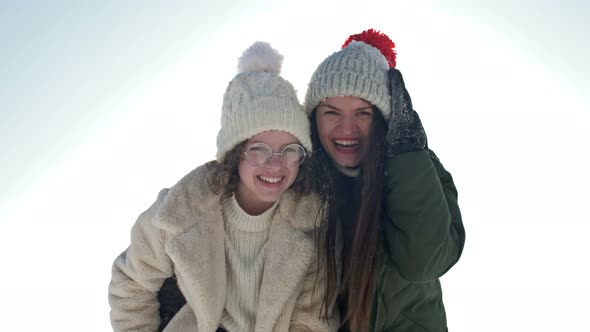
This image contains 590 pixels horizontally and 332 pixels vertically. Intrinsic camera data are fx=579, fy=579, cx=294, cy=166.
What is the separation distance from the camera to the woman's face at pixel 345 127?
3152 millimetres

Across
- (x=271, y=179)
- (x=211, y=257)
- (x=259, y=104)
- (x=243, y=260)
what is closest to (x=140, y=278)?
(x=211, y=257)

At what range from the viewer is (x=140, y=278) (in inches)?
126

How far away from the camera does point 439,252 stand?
2762mm

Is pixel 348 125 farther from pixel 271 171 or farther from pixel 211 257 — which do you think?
pixel 211 257

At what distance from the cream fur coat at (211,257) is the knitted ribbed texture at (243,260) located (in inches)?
2.8

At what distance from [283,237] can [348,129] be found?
0.68 metres

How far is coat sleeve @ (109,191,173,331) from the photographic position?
10.4ft

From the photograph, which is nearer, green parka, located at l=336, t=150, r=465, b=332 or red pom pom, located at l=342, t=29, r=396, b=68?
green parka, located at l=336, t=150, r=465, b=332

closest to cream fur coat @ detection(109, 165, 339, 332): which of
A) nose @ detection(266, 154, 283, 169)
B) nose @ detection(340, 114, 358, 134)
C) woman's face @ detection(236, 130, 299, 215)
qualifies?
woman's face @ detection(236, 130, 299, 215)

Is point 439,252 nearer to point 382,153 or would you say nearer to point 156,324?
point 382,153

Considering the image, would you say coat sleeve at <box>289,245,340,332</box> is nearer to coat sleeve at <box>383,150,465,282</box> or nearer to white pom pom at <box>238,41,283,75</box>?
coat sleeve at <box>383,150,465,282</box>

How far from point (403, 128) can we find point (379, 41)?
0.82m

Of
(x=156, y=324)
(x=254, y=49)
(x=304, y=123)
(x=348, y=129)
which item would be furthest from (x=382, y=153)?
(x=156, y=324)

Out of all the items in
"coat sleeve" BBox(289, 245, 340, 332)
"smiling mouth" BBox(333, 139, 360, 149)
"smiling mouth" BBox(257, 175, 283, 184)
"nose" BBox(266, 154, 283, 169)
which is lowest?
"coat sleeve" BBox(289, 245, 340, 332)
